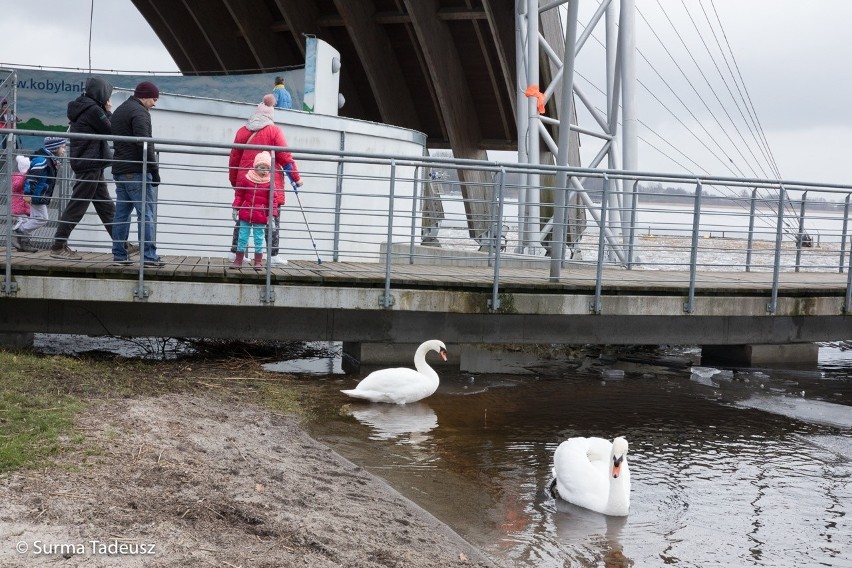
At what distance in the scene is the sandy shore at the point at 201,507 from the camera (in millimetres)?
4621

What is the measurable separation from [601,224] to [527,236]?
7386 millimetres

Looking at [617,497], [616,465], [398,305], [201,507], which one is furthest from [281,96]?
[201,507]

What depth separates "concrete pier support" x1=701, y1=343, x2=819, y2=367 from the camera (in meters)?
13.5

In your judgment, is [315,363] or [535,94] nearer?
[315,363]

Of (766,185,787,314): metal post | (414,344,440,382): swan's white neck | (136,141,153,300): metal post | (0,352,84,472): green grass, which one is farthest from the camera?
(766,185,787,314): metal post

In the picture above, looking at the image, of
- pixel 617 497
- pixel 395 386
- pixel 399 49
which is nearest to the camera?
pixel 617 497

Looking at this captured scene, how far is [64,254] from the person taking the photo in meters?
Answer: 11.2

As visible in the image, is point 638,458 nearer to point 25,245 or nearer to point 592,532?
point 592,532

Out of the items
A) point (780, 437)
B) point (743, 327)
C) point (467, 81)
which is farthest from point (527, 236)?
point (467, 81)

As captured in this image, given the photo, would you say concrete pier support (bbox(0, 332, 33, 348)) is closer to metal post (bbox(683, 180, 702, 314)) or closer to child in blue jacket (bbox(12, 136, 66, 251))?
child in blue jacket (bbox(12, 136, 66, 251))

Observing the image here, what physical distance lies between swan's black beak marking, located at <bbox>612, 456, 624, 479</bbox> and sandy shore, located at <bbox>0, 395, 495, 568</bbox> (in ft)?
4.40

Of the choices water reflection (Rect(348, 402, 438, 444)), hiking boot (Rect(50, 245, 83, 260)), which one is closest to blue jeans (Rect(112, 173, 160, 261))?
hiking boot (Rect(50, 245, 83, 260))

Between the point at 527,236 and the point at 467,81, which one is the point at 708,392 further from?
the point at 467,81

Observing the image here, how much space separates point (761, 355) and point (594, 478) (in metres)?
7.57
